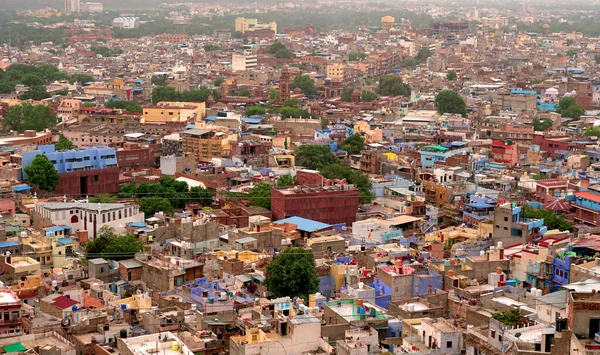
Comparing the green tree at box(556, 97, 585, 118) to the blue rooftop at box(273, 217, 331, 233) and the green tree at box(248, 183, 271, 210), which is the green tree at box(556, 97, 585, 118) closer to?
the green tree at box(248, 183, 271, 210)

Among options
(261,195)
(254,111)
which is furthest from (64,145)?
(254,111)

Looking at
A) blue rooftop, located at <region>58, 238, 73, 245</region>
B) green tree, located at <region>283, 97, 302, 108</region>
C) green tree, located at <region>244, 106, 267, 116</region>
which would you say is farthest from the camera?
green tree, located at <region>283, 97, 302, 108</region>

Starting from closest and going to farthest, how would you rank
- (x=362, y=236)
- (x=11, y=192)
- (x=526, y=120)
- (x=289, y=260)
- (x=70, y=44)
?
(x=289, y=260), (x=362, y=236), (x=11, y=192), (x=526, y=120), (x=70, y=44)

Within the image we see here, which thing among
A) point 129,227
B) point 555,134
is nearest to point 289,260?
point 129,227

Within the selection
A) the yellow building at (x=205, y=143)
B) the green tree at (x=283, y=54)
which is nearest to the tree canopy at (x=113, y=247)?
the yellow building at (x=205, y=143)

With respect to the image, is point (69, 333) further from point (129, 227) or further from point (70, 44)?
point (70, 44)

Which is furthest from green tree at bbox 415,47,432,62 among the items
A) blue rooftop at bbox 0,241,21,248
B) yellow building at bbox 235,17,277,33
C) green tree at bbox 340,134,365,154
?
blue rooftop at bbox 0,241,21,248
